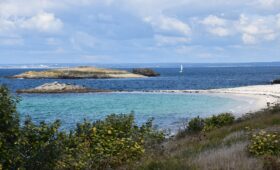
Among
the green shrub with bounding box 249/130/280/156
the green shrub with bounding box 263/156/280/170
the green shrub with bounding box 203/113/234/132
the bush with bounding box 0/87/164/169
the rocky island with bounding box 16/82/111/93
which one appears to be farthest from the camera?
the rocky island with bounding box 16/82/111/93

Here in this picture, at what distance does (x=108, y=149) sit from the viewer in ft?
39.6

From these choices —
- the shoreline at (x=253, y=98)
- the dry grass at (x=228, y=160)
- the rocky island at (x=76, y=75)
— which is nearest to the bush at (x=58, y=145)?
the dry grass at (x=228, y=160)

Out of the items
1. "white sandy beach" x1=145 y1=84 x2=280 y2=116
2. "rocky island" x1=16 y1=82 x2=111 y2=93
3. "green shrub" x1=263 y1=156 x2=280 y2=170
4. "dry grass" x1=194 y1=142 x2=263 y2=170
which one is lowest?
"rocky island" x1=16 y1=82 x2=111 y2=93

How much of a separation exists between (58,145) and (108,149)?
2.92 metres

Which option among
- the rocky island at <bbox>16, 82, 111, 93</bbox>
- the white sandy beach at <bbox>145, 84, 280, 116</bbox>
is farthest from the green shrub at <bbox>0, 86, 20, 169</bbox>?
the rocky island at <bbox>16, 82, 111, 93</bbox>

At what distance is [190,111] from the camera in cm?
4459

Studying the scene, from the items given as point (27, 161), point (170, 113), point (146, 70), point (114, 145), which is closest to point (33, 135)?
point (27, 161)

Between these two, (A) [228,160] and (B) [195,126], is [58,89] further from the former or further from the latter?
(A) [228,160]

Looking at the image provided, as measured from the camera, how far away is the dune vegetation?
8766 millimetres

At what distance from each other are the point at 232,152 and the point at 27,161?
214 inches

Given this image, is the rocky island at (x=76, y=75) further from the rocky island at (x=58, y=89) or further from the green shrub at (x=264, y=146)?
the green shrub at (x=264, y=146)

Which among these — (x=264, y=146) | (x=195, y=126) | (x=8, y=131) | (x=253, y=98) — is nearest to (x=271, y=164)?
(x=264, y=146)

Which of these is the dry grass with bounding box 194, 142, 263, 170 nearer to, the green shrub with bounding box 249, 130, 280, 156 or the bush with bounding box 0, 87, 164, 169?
the green shrub with bounding box 249, 130, 280, 156

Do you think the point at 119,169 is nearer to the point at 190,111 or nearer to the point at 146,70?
the point at 190,111
